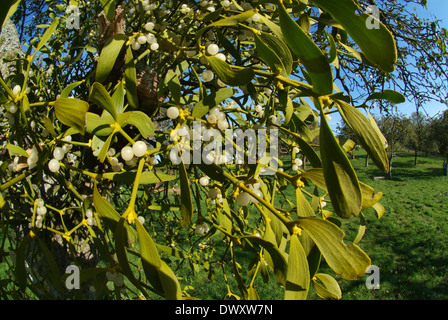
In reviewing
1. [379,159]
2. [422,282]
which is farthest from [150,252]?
[422,282]

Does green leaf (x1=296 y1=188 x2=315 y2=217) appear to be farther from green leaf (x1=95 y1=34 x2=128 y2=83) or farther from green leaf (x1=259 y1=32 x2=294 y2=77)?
green leaf (x1=95 y1=34 x2=128 y2=83)

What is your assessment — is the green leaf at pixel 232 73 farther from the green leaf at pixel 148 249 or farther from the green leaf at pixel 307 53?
the green leaf at pixel 148 249

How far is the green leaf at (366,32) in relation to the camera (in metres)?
0.22

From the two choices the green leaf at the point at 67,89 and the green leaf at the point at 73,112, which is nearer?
the green leaf at the point at 73,112

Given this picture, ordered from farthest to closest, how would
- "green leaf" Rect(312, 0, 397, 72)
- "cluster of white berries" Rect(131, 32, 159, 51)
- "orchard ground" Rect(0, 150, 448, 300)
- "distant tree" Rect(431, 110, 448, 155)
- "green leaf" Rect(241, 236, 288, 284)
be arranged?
"distant tree" Rect(431, 110, 448, 155) < "orchard ground" Rect(0, 150, 448, 300) < "cluster of white berries" Rect(131, 32, 159, 51) < "green leaf" Rect(241, 236, 288, 284) < "green leaf" Rect(312, 0, 397, 72)

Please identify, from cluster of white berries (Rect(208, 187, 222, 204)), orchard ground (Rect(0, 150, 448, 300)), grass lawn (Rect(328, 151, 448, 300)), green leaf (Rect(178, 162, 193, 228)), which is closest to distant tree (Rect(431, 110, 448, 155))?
grass lawn (Rect(328, 151, 448, 300))

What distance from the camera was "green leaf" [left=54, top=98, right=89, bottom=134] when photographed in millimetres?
278

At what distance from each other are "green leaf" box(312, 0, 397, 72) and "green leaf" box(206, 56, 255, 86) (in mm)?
97

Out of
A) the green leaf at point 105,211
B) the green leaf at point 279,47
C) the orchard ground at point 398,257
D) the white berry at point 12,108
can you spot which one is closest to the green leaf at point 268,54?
the green leaf at point 279,47

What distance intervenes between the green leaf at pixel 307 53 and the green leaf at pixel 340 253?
0.12 m

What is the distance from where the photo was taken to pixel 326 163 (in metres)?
0.24

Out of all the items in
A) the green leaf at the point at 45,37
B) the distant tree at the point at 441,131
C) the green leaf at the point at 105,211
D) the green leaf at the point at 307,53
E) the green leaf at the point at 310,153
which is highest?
the distant tree at the point at 441,131

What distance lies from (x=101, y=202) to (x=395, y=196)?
20.6 ft
